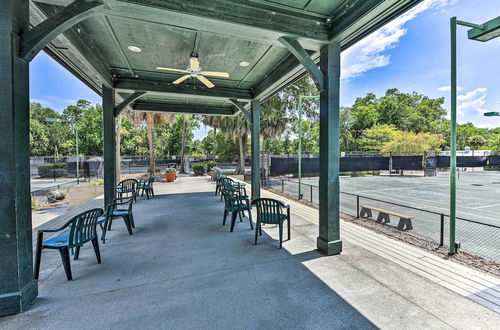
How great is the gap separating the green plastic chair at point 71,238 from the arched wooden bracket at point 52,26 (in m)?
2.12

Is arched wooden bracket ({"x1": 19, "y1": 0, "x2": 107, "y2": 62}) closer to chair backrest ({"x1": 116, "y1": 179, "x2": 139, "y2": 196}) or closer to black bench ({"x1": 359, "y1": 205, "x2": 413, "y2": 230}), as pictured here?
chair backrest ({"x1": 116, "y1": 179, "x2": 139, "y2": 196})

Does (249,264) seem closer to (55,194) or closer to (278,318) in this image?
(278,318)

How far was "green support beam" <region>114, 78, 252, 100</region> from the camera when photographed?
21.1ft

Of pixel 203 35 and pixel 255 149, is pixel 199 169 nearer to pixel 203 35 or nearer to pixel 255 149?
pixel 255 149

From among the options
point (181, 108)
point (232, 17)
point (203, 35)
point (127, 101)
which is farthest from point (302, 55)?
point (181, 108)

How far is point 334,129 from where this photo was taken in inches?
151

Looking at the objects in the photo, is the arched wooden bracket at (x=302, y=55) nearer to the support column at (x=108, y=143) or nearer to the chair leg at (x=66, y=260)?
the chair leg at (x=66, y=260)

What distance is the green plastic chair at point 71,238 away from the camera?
297 centimetres

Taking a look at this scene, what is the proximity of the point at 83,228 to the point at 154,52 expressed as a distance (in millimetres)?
3770

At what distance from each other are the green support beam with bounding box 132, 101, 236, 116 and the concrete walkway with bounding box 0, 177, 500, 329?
638 cm

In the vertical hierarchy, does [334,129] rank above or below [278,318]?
above

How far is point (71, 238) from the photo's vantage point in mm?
3025

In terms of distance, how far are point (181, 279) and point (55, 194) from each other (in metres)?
10.4

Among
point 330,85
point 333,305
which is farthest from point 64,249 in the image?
point 330,85
